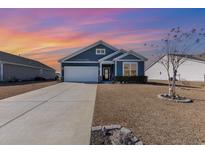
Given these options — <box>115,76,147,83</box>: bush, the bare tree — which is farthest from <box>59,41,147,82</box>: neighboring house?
the bare tree

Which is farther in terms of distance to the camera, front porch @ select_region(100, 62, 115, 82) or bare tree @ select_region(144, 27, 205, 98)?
front porch @ select_region(100, 62, 115, 82)

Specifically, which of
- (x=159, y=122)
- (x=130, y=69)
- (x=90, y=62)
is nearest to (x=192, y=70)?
(x=130, y=69)

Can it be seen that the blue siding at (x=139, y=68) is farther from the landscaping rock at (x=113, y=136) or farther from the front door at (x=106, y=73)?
the landscaping rock at (x=113, y=136)

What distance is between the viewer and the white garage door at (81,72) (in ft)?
101

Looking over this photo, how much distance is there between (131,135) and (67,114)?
338 centimetres

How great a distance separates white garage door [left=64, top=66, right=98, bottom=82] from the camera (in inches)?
1210

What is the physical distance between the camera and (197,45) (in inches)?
762

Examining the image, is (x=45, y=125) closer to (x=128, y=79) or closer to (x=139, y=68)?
(x=128, y=79)

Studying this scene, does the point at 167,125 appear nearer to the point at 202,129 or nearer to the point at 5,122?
the point at 202,129

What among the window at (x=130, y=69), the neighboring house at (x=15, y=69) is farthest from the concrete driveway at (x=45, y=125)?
the neighboring house at (x=15, y=69)

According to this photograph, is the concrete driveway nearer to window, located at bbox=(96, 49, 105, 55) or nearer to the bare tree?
the bare tree

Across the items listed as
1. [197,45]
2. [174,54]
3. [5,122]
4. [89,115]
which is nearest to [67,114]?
[89,115]

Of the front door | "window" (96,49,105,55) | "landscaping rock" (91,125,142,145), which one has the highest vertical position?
"window" (96,49,105,55)
